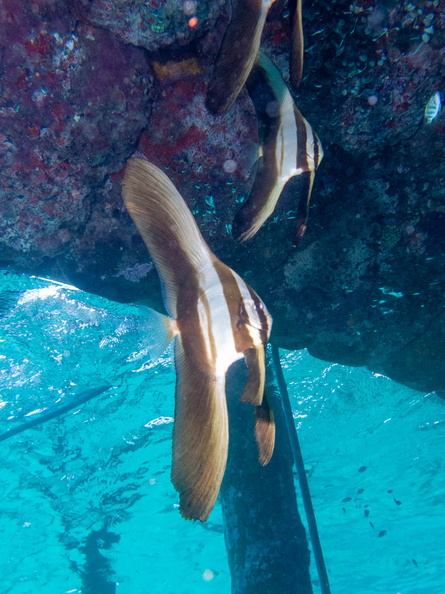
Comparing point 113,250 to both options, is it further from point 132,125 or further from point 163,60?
point 163,60

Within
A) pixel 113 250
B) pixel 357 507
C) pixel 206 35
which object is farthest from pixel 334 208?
pixel 357 507

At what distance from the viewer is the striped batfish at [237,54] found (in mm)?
1138

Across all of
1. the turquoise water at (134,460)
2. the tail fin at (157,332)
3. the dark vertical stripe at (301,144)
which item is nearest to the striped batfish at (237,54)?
the dark vertical stripe at (301,144)

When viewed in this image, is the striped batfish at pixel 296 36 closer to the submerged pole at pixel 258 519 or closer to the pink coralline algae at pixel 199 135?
the pink coralline algae at pixel 199 135

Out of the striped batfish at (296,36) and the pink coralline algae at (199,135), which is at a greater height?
the pink coralline algae at (199,135)

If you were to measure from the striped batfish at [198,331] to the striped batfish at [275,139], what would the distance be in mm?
388

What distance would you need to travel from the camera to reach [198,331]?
0.99 meters

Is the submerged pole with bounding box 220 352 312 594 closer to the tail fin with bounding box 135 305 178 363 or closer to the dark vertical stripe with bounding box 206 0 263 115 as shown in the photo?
the tail fin with bounding box 135 305 178 363

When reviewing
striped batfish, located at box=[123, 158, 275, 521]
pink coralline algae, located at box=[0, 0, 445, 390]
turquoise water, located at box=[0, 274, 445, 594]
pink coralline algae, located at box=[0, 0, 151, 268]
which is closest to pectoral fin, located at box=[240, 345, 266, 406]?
striped batfish, located at box=[123, 158, 275, 521]

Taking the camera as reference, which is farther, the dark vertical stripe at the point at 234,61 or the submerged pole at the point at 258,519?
the submerged pole at the point at 258,519

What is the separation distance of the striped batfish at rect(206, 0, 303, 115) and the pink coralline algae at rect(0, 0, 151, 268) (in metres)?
1.96

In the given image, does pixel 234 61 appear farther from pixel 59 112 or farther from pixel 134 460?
pixel 134 460

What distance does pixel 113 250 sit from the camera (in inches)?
163

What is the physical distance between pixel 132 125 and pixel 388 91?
2.15 m
